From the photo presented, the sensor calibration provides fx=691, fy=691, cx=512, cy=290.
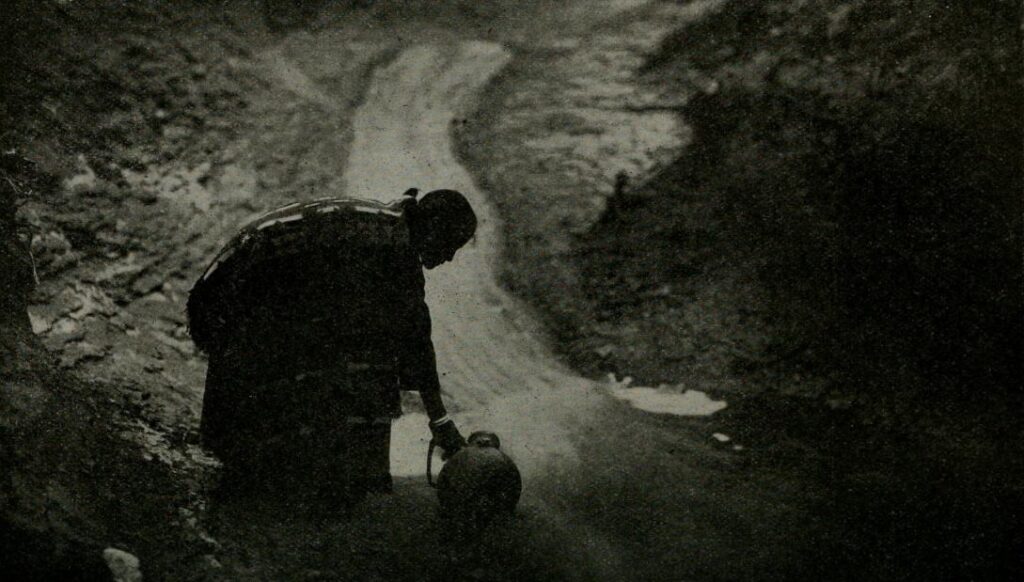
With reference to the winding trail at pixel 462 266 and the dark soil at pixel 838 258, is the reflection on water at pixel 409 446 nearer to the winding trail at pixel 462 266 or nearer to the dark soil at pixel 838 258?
the winding trail at pixel 462 266

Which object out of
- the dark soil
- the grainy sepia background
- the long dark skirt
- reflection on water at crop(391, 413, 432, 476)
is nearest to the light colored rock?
the grainy sepia background

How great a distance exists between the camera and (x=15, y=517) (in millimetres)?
1464

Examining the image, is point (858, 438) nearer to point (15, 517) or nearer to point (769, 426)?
point (769, 426)

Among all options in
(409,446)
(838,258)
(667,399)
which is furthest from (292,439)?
Answer: (838,258)

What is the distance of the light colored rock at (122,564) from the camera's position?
1.50 m

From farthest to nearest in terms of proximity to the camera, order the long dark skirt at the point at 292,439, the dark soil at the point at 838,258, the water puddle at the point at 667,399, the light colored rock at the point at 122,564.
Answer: the water puddle at the point at 667,399, the dark soil at the point at 838,258, the long dark skirt at the point at 292,439, the light colored rock at the point at 122,564

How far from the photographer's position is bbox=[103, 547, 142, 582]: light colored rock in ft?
4.91

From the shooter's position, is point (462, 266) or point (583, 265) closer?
point (462, 266)

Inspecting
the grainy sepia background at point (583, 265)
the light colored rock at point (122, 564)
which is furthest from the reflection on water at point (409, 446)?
the light colored rock at point (122, 564)

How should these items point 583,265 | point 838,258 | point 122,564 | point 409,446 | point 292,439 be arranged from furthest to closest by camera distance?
point 583,265 → point 838,258 → point 409,446 → point 292,439 → point 122,564

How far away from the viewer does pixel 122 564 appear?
1.51 metres

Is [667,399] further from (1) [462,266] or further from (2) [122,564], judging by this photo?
(2) [122,564]

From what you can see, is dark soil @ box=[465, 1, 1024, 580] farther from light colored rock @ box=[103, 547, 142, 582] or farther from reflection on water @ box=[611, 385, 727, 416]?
light colored rock @ box=[103, 547, 142, 582]

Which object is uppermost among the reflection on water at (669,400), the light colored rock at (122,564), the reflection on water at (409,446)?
the reflection on water at (669,400)
